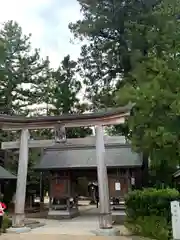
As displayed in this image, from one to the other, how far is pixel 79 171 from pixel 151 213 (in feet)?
32.3

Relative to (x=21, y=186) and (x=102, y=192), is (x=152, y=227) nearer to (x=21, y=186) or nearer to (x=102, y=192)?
(x=102, y=192)

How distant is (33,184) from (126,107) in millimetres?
14341

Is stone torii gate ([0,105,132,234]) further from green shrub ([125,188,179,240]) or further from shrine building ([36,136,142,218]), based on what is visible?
shrine building ([36,136,142,218])

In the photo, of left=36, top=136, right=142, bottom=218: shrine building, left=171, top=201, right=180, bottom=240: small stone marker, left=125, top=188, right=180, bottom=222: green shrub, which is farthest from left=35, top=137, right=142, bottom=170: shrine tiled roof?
left=171, top=201, right=180, bottom=240: small stone marker

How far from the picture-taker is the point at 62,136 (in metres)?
14.3

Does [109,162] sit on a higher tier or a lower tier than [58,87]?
lower

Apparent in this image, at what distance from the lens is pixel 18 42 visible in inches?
1178

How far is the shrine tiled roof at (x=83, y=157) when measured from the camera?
747 inches

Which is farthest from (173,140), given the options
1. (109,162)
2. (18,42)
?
(18,42)

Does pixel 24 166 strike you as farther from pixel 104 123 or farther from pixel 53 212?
pixel 53 212

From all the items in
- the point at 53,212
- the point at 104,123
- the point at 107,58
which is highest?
the point at 107,58

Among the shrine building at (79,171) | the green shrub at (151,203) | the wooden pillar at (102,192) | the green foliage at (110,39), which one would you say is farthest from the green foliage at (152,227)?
the green foliage at (110,39)

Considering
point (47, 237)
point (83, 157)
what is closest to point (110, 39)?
point (83, 157)

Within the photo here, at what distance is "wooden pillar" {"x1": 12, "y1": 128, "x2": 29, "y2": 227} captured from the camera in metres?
13.6
